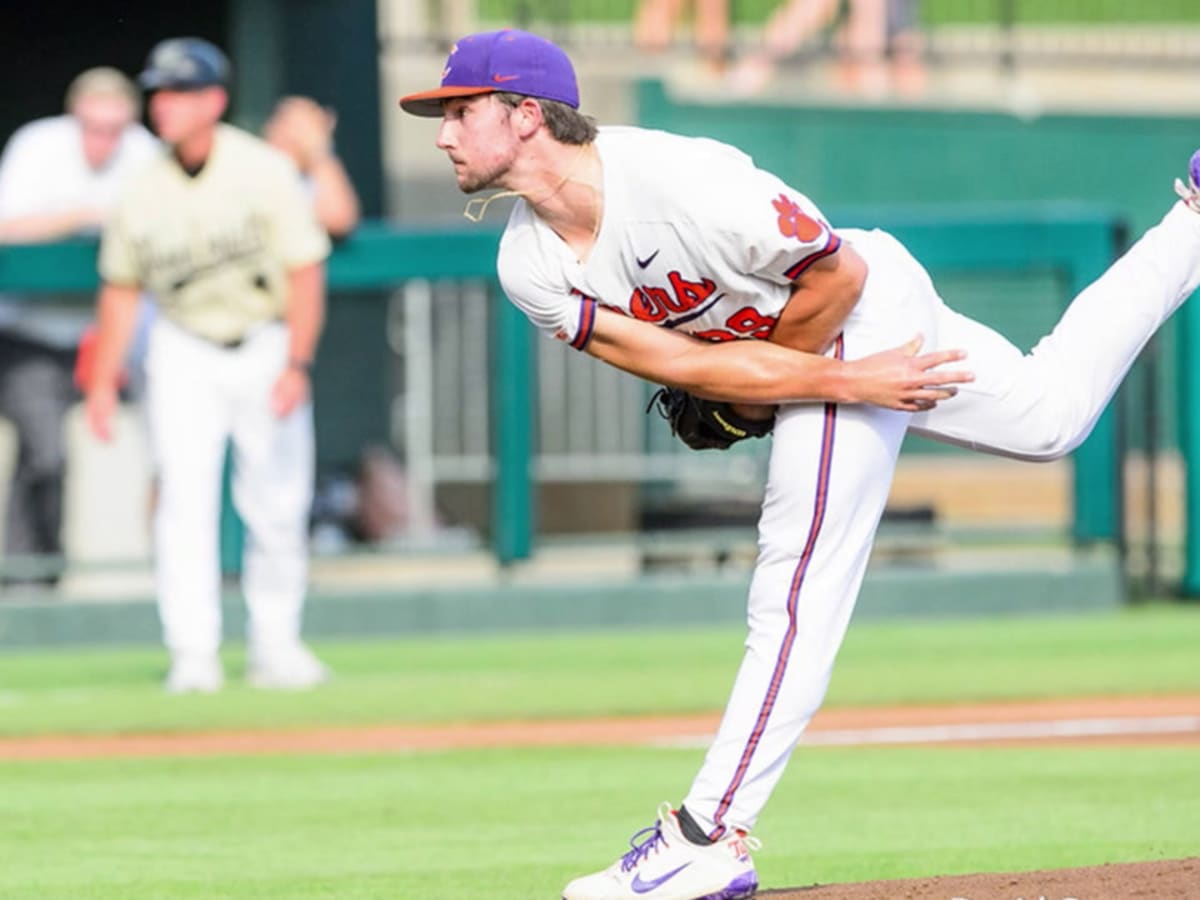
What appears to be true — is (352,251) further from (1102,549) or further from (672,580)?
(1102,549)

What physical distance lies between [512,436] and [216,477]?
2.56 metres

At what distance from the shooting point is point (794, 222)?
13.5 feet

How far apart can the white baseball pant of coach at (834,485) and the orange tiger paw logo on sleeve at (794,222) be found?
295mm

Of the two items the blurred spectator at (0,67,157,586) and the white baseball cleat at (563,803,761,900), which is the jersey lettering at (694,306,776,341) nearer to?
the white baseball cleat at (563,803,761,900)

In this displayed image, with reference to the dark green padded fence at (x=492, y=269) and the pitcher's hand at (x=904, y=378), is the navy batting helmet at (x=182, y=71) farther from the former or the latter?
the pitcher's hand at (x=904, y=378)

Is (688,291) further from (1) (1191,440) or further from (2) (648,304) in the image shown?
(1) (1191,440)

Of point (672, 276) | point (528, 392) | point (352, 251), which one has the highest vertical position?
point (672, 276)

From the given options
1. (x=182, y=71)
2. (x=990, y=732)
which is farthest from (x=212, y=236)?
(x=990, y=732)

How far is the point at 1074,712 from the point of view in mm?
7801

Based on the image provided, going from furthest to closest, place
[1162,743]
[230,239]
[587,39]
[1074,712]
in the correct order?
1. [587,39]
2. [230,239]
3. [1074,712]
4. [1162,743]

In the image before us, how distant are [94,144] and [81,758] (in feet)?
13.3

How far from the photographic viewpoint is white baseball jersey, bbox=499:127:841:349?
4.09 m

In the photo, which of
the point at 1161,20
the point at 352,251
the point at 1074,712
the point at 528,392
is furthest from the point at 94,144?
the point at 1161,20

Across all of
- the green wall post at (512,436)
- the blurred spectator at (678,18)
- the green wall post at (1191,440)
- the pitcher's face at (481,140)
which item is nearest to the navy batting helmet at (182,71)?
the green wall post at (512,436)
